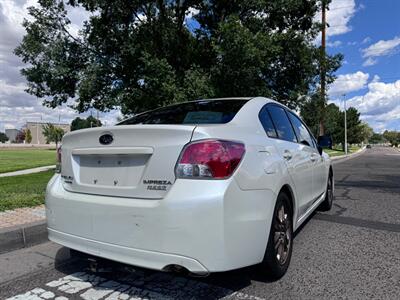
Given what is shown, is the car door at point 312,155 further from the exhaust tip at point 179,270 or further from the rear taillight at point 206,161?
the exhaust tip at point 179,270

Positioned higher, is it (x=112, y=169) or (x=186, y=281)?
(x=112, y=169)

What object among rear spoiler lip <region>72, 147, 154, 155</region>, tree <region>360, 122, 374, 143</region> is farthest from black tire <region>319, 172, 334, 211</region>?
tree <region>360, 122, 374, 143</region>

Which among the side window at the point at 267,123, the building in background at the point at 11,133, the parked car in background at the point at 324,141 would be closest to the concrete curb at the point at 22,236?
the side window at the point at 267,123

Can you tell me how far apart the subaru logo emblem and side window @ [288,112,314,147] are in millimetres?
2463

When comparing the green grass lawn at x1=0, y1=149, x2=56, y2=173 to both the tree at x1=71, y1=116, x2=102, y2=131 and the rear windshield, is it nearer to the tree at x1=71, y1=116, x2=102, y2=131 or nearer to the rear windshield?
the rear windshield

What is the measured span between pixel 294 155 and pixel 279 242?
1.01m

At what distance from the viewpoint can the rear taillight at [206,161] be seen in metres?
2.55

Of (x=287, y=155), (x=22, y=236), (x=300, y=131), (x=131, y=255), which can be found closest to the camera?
(x=131, y=255)

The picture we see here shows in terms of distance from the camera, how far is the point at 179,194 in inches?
98.8

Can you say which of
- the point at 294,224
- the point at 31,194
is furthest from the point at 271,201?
the point at 31,194

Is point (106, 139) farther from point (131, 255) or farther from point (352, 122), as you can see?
point (352, 122)

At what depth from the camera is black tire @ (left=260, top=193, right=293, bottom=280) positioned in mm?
3039

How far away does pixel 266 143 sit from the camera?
10.4 ft

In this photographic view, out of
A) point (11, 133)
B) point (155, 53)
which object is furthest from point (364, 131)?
point (11, 133)
